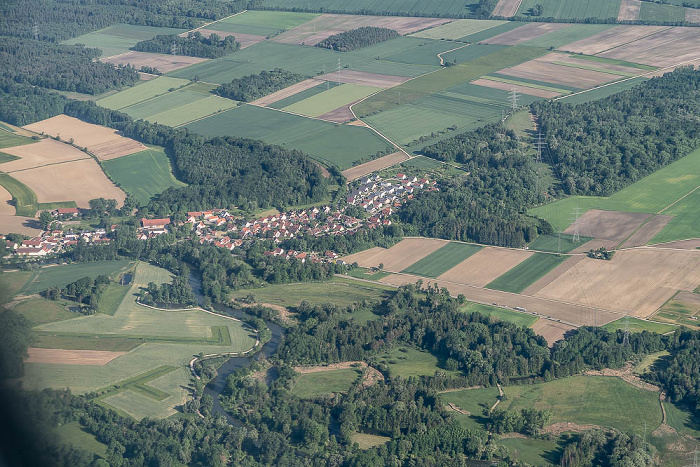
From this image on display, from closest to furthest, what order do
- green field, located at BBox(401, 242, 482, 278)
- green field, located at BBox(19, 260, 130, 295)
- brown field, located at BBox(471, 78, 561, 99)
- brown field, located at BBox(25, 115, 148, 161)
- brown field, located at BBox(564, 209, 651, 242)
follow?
green field, located at BBox(19, 260, 130, 295) → green field, located at BBox(401, 242, 482, 278) → brown field, located at BBox(564, 209, 651, 242) → brown field, located at BBox(25, 115, 148, 161) → brown field, located at BBox(471, 78, 561, 99)

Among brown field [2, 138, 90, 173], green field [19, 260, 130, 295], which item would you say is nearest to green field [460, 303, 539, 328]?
green field [19, 260, 130, 295]

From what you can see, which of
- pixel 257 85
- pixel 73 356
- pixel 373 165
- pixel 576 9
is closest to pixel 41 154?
pixel 257 85

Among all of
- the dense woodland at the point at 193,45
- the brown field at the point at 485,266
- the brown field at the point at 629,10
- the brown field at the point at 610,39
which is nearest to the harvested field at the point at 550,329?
the brown field at the point at 485,266

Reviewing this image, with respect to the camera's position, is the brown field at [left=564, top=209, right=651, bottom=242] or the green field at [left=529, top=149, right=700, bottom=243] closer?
the brown field at [left=564, top=209, right=651, bottom=242]

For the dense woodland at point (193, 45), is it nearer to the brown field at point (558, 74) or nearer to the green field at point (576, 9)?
the brown field at point (558, 74)

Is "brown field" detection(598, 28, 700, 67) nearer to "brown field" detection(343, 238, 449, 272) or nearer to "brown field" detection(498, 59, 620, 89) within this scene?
"brown field" detection(498, 59, 620, 89)

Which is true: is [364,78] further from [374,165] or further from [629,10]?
[629,10]

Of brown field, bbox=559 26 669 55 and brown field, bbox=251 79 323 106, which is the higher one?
brown field, bbox=559 26 669 55
